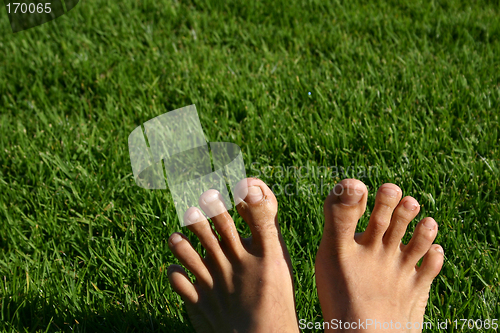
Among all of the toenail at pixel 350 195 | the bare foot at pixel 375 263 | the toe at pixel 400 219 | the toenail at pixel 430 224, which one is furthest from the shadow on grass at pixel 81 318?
the toenail at pixel 430 224

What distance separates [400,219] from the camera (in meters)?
1.69

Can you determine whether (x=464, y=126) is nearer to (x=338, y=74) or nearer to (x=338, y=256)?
(x=338, y=74)

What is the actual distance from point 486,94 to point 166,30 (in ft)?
7.05

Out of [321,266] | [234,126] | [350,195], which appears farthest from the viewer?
[234,126]

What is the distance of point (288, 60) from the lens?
105 inches

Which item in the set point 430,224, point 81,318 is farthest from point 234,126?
point 81,318

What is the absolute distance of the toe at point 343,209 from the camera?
149cm

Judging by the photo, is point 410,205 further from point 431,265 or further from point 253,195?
point 253,195

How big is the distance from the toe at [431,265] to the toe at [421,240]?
0.03 meters

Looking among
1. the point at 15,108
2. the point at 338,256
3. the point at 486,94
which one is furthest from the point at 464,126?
the point at 15,108

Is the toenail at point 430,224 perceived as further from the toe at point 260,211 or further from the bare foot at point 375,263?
the toe at point 260,211

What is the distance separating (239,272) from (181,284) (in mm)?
257

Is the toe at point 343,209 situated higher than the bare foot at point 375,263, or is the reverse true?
the toe at point 343,209

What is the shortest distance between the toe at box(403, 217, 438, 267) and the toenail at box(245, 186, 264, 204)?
2.18 feet
